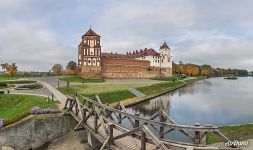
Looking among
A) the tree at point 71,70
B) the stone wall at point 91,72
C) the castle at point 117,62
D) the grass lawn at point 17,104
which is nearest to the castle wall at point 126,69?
the castle at point 117,62

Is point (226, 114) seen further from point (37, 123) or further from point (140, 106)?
point (37, 123)

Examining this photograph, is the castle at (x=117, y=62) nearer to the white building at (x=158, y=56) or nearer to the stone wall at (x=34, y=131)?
the white building at (x=158, y=56)

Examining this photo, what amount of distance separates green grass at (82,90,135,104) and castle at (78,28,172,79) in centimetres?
3469

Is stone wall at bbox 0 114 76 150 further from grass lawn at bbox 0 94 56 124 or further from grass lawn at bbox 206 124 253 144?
grass lawn at bbox 206 124 253 144

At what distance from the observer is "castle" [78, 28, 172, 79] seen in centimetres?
9188

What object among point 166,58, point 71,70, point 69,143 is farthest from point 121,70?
point 69,143

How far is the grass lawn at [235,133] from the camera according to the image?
2356 cm

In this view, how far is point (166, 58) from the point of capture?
5226 inches

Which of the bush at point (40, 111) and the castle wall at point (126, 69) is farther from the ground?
the castle wall at point (126, 69)

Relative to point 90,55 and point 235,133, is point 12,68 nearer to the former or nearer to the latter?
point 90,55

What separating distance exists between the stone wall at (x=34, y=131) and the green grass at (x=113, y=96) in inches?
785

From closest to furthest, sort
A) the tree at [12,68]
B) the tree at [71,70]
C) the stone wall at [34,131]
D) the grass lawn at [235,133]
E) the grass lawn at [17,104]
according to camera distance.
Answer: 1. the grass lawn at [235,133]
2. the stone wall at [34,131]
3. the grass lawn at [17,104]
4. the tree at [12,68]
5. the tree at [71,70]

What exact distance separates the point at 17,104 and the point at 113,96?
1819 centimetres

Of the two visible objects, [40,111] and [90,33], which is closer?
[40,111]
